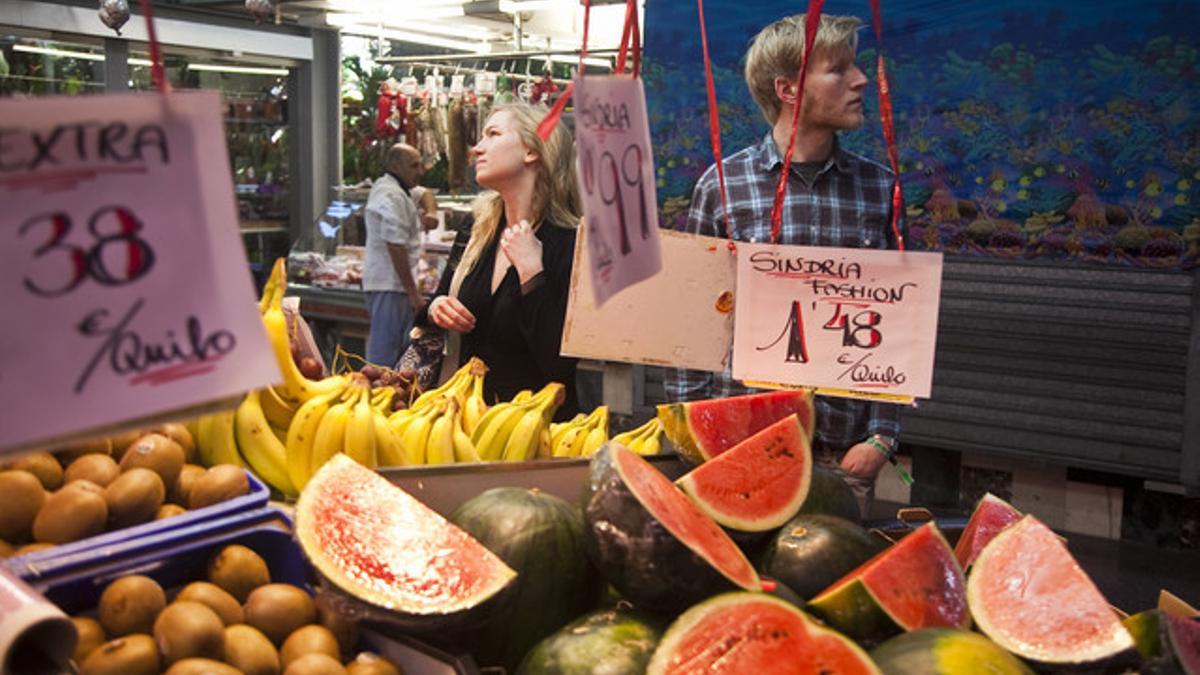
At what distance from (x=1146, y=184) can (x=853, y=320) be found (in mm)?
3058

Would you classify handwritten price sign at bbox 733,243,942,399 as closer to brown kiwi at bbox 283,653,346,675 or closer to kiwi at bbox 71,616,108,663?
brown kiwi at bbox 283,653,346,675

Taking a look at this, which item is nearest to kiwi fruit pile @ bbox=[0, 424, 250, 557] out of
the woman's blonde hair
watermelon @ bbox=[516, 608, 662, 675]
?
watermelon @ bbox=[516, 608, 662, 675]

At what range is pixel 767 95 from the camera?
3.12m

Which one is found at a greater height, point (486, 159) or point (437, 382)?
point (486, 159)

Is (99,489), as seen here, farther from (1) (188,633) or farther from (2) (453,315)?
(2) (453,315)

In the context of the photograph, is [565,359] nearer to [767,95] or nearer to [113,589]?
[767,95]

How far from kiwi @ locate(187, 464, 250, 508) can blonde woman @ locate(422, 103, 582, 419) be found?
5.52 ft

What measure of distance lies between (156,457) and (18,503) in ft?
0.65

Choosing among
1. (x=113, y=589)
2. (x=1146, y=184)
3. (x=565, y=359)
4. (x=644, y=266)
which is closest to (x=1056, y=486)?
(x=1146, y=184)

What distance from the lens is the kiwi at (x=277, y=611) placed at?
1361mm

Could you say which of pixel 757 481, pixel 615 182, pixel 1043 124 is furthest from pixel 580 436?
pixel 1043 124

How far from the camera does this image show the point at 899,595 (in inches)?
56.0

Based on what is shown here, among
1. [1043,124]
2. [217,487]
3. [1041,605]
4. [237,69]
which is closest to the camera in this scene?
[1041,605]

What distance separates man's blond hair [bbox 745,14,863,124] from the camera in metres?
2.85
